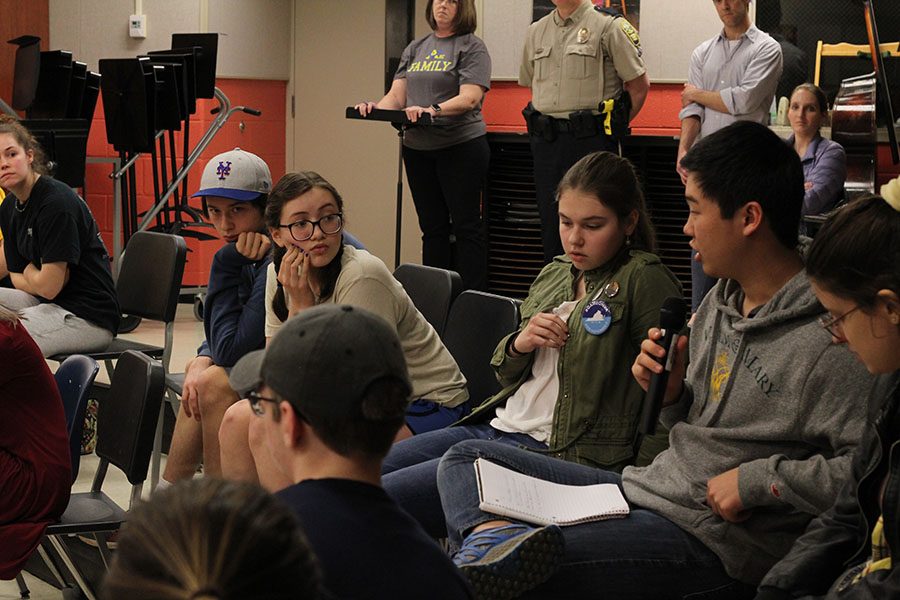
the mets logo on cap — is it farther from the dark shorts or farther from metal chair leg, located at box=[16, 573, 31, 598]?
metal chair leg, located at box=[16, 573, 31, 598]

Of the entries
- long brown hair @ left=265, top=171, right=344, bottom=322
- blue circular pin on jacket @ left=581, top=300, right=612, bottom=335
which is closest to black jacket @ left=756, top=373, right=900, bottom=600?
blue circular pin on jacket @ left=581, top=300, right=612, bottom=335

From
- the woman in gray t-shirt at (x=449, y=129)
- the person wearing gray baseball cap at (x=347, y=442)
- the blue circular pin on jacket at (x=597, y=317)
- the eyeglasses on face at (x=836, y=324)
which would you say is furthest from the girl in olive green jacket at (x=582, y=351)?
the woman in gray t-shirt at (x=449, y=129)

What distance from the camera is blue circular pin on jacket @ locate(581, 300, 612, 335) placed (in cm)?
256

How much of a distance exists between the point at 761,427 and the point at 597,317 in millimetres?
578

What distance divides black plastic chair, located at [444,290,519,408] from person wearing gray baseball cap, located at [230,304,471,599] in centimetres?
162

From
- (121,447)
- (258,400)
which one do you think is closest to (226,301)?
(121,447)

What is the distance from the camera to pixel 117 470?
4469 millimetres

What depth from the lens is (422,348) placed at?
3.14 m

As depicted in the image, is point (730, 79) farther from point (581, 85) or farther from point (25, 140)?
point (25, 140)

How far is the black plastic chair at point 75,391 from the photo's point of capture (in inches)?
117

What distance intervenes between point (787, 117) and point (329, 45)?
3.49 m

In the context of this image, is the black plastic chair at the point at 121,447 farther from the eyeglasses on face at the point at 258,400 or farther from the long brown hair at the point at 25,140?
the long brown hair at the point at 25,140

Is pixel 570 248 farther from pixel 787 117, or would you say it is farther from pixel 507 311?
pixel 787 117

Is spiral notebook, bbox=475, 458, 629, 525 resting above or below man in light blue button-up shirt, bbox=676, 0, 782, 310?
below
